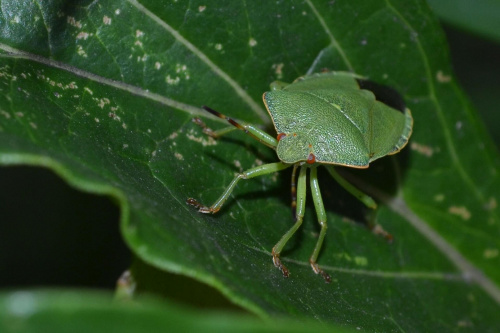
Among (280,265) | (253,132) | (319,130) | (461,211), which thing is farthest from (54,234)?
(461,211)

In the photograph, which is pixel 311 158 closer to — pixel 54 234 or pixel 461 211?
pixel 461 211

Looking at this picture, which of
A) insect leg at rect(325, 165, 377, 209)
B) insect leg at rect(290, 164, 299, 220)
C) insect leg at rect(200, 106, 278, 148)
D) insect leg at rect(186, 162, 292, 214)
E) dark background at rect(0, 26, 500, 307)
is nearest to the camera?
insect leg at rect(186, 162, 292, 214)

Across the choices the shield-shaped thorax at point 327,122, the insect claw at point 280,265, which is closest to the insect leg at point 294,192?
the shield-shaped thorax at point 327,122

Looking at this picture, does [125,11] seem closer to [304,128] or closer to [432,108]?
[304,128]

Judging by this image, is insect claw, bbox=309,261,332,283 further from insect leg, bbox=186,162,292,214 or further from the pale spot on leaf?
the pale spot on leaf

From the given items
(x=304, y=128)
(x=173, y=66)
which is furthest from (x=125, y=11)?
(x=304, y=128)

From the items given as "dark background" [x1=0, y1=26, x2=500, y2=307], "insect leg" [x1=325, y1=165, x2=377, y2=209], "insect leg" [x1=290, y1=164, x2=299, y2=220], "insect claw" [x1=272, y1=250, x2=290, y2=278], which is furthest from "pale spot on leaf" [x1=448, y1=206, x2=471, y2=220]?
"dark background" [x1=0, y1=26, x2=500, y2=307]
